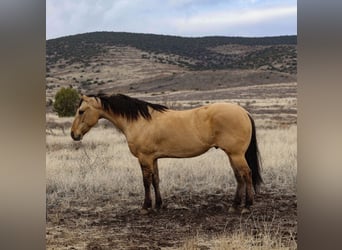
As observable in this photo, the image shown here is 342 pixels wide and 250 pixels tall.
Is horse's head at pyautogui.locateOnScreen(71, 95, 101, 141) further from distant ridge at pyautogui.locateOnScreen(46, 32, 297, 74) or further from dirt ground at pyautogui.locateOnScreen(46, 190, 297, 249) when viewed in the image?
dirt ground at pyautogui.locateOnScreen(46, 190, 297, 249)

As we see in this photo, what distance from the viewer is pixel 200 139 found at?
11.8 ft

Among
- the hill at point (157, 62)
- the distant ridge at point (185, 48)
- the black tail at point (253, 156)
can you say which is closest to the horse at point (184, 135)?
the black tail at point (253, 156)

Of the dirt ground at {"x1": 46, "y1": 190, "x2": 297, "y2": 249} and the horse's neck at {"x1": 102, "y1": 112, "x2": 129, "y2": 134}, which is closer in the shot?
Answer: the dirt ground at {"x1": 46, "y1": 190, "x2": 297, "y2": 249}

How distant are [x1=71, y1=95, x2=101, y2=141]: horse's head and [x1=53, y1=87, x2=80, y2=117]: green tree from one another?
0.04m

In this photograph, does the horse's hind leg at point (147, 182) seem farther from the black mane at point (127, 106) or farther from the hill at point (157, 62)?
the hill at point (157, 62)

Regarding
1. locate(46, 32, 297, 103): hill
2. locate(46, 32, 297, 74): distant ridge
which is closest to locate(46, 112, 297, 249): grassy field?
locate(46, 32, 297, 103): hill

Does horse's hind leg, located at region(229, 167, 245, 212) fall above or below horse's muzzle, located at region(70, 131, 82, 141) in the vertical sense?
below

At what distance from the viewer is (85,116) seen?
3.65 m

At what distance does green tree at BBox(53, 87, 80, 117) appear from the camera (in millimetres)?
3570

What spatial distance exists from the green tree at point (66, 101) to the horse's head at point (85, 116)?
0.04 meters

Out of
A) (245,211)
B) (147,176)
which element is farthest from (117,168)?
(245,211)

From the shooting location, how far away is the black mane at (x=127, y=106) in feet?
11.9
